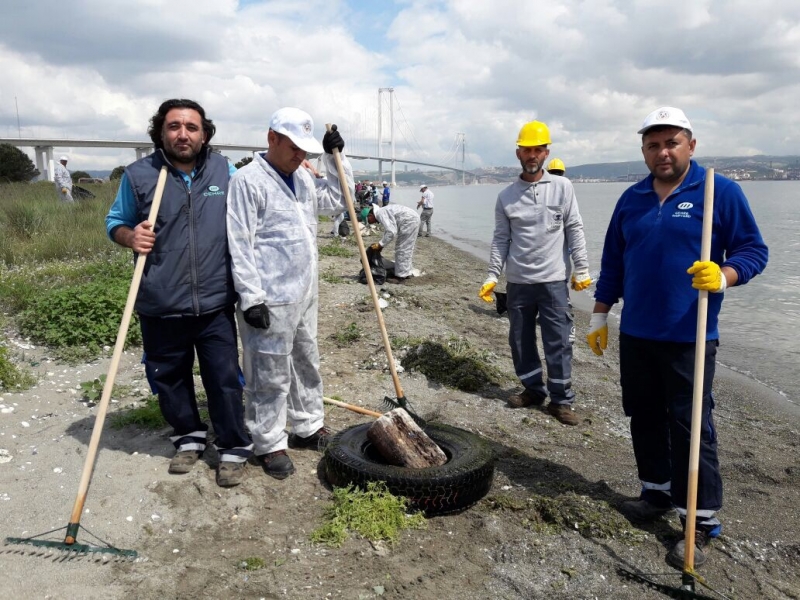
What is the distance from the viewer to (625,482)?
4117mm

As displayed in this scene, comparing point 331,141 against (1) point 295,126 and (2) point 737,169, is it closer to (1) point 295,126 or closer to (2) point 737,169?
(1) point 295,126

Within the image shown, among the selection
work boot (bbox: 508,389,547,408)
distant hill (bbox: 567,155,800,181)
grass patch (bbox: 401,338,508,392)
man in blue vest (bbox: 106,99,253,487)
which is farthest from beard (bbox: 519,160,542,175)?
distant hill (bbox: 567,155,800,181)

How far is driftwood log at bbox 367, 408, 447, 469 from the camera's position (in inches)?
150

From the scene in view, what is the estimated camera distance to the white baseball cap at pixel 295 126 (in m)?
3.60

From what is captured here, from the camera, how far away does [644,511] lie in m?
3.59

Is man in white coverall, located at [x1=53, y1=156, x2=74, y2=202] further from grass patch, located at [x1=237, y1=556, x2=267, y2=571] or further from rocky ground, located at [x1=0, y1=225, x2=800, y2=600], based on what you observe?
grass patch, located at [x1=237, y1=556, x2=267, y2=571]

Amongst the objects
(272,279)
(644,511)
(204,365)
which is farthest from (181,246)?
(644,511)

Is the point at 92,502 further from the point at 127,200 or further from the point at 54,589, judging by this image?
the point at 127,200

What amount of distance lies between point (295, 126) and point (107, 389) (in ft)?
5.88

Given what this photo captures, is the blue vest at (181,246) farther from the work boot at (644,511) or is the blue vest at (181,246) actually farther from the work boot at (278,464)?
the work boot at (644,511)

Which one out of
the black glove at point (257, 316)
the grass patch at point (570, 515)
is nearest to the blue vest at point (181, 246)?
the black glove at point (257, 316)

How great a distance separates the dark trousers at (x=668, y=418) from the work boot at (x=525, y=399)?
187 cm

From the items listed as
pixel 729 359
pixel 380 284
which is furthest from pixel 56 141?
pixel 729 359

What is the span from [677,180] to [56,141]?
198ft
